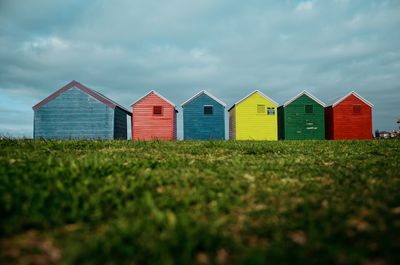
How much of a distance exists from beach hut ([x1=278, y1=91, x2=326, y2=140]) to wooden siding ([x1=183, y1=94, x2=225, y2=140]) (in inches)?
262

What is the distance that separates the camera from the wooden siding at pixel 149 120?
94.5ft

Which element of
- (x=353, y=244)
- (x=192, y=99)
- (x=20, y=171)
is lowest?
(x=353, y=244)

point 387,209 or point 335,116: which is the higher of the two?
point 335,116

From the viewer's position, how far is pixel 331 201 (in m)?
4.62

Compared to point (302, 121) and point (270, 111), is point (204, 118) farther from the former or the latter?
point (302, 121)

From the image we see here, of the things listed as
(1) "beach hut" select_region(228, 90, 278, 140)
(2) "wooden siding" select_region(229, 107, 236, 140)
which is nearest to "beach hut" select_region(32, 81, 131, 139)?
(2) "wooden siding" select_region(229, 107, 236, 140)

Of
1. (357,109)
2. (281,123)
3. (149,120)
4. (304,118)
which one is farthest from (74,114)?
(357,109)

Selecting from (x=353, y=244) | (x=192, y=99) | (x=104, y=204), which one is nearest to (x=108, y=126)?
(x=192, y=99)

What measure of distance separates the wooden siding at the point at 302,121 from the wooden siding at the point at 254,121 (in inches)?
49.0

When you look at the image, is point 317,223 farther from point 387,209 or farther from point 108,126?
point 108,126

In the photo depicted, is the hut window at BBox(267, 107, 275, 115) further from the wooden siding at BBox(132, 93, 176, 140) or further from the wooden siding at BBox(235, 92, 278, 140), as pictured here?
the wooden siding at BBox(132, 93, 176, 140)

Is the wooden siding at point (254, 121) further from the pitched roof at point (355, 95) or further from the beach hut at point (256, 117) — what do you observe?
the pitched roof at point (355, 95)

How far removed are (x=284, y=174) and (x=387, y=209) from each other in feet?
8.91

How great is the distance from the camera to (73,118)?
2742 centimetres
